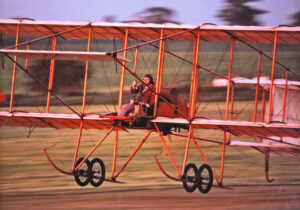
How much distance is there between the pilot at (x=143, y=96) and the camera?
7017 mm

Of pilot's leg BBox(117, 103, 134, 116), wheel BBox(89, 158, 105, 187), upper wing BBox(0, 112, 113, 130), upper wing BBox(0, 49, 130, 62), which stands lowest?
wheel BBox(89, 158, 105, 187)

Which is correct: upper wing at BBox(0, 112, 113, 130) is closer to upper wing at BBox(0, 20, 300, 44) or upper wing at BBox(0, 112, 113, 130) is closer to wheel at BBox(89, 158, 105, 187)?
wheel at BBox(89, 158, 105, 187)

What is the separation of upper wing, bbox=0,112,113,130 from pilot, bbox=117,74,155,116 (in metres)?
0.40

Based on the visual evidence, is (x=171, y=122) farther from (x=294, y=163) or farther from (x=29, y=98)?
(x=294, y=163)

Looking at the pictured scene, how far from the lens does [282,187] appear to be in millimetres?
13031

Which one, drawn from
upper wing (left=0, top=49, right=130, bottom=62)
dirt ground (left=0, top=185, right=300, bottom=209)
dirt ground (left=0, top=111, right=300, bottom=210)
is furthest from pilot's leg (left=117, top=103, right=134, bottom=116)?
dirt ground (left=0, top=185, right=300, bottom=209)

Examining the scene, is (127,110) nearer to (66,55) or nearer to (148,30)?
(66,55)

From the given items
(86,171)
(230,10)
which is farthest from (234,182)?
(86,171)

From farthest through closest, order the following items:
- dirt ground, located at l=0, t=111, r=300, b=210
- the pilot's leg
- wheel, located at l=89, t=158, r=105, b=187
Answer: dirt ground, located at l=0, t=111, r=300, b=210
wheel, located at l=89, t=158, r=105, b=187
the pilot's leg

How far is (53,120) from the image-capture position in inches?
315

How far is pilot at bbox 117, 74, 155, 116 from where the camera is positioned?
7.02 m

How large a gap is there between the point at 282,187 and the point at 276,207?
6.68ft

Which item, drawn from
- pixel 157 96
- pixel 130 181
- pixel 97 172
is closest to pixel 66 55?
pixel 157 96

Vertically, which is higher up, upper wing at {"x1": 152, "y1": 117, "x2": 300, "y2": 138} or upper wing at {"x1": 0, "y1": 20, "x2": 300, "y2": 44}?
upper wing at {"x1": 0, "y1": 20, "x2": 300, "y2": 44}
